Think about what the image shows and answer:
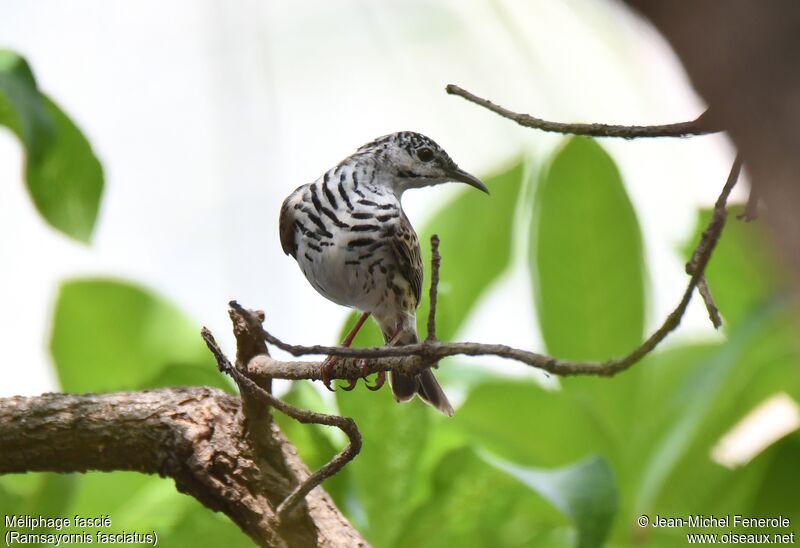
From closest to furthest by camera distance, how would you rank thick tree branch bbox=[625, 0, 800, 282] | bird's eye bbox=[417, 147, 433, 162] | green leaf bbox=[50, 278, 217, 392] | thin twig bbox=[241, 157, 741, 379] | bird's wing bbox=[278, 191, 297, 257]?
thick tree branch bbox=[625, 0, 800, 282] → thin twig bbox=[241, 157, 741, 379] → bird's wing bbox=[278, 191, 297, 257] → bird's eye bbox=[417, 147, 433, 162] → green leaf bbox=[50, 278, 217, 392]

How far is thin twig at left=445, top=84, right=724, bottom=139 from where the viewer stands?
1722 millimetres

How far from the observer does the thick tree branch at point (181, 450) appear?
254 centimetres

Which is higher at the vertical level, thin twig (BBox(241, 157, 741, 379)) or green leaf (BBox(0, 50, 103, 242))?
green leaf (BBox(0, 50, 103, 242))

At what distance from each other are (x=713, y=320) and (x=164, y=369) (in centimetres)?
202

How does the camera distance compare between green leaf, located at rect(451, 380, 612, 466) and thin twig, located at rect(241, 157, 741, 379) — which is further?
green leaf, located at rect(451, 380, 612, 466)

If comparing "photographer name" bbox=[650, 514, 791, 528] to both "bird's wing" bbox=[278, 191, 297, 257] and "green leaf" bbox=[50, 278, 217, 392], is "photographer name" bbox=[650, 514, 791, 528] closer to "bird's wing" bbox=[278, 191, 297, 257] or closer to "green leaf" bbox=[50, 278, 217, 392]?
"bird's wing" bbox=[278, 191, 297, 257]

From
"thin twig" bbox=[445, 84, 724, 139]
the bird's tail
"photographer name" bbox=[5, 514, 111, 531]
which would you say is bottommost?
"photographer name" bbox=[5, 514, 111, 531]

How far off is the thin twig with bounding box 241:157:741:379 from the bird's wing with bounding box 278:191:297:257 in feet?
4.28

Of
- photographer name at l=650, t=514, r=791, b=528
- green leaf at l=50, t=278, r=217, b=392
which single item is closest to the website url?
photographer name at l=650, t=514, r=791, b=528

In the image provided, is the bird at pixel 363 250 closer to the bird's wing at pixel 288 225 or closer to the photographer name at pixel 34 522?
the bird's wing at pixel 288 225

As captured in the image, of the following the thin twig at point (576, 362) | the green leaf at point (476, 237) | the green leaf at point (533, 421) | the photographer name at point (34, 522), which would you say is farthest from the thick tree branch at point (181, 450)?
the green leaf at point (476, 237)

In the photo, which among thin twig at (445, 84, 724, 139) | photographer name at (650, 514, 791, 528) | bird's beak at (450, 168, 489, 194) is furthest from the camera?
bird's beak at (450, 168, 489, 194)

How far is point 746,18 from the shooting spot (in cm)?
71

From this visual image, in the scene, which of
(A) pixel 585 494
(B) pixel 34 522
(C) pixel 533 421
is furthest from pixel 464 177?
(B) pixel 34 522
